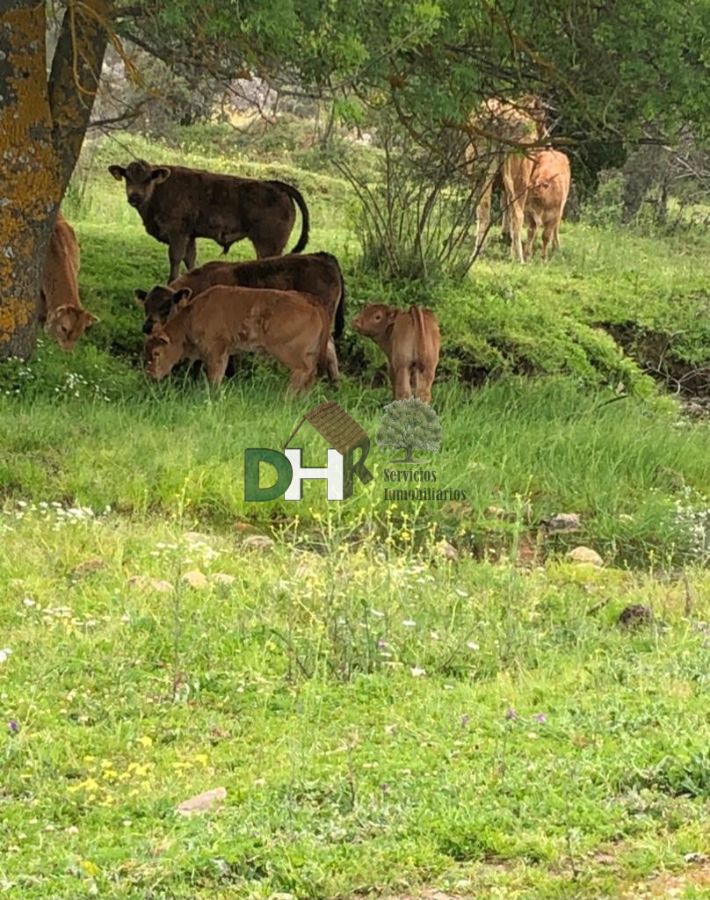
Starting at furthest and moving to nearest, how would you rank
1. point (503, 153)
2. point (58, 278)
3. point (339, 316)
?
1. point (503, 153)
2. point (339, 316)
3. point (58, 278)

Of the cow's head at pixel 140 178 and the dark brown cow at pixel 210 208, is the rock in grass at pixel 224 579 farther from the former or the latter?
the cow's head at pixel 140 178

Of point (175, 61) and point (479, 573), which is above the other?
point (175, 61)

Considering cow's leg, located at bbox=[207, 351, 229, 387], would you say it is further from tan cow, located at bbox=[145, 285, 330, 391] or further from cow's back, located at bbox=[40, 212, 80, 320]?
cow's back, located at bbox=[40, 212, 80, 320]

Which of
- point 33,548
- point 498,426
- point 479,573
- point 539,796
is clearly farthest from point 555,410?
point 539,796

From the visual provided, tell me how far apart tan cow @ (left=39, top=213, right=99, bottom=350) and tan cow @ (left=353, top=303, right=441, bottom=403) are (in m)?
2.35

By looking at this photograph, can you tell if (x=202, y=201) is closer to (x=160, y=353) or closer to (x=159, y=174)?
(x=159, y=174)

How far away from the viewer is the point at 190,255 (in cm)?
1441

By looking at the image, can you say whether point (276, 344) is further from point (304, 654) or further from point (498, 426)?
point (304, 654)

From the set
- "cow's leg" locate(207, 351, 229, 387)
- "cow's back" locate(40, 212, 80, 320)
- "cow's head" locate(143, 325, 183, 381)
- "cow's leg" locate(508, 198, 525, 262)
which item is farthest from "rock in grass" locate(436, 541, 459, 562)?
"cow's leg" locate(508, 198, 525, 262)

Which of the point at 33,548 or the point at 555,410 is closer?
the point at 33,548

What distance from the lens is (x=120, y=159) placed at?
70.1 ft

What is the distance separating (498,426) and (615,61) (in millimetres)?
2869

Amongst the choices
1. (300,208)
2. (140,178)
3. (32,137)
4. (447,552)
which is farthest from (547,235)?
(447,552)

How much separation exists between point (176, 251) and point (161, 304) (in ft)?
8.77
